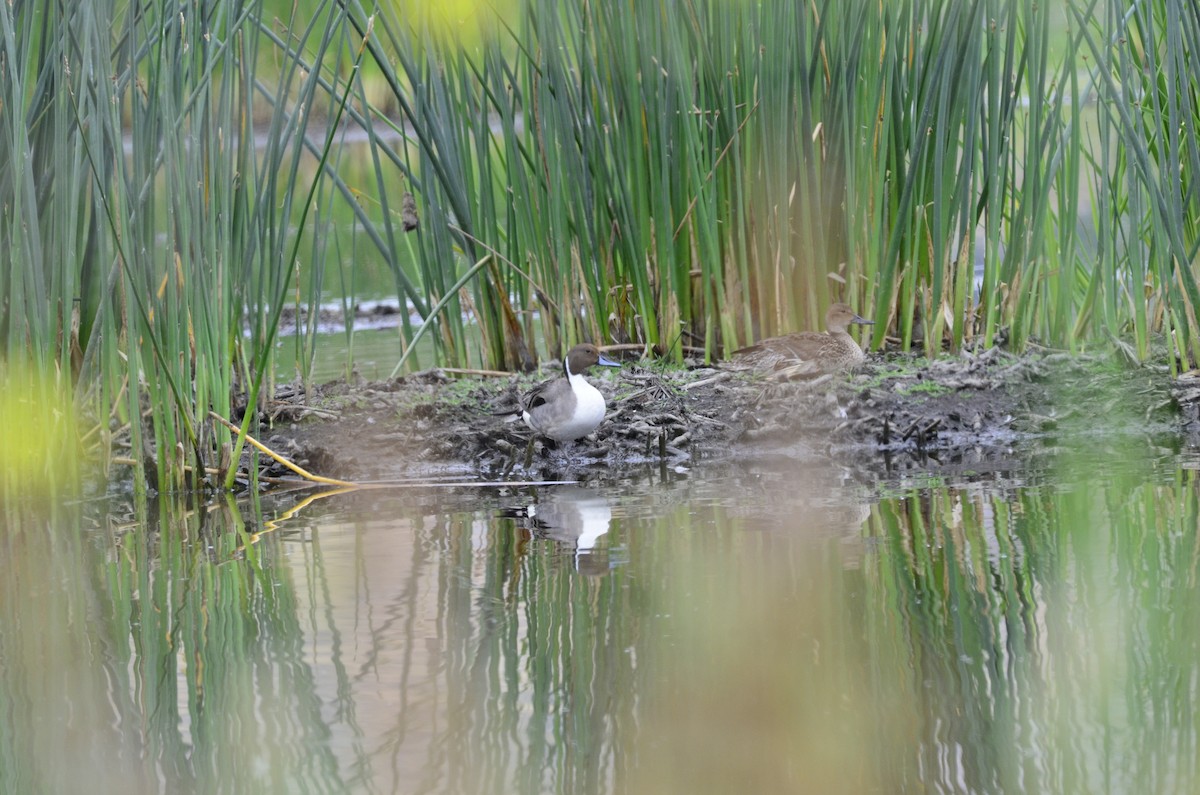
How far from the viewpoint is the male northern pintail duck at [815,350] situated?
4.89 m

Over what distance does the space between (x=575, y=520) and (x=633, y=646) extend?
1.19 meters

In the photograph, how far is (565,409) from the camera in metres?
4.49

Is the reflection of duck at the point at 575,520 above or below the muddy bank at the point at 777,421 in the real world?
below

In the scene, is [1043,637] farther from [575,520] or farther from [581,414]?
[581,414]

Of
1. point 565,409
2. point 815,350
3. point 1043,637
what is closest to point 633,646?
point 1043,637

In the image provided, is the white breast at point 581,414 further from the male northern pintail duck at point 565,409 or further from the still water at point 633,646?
the still water at point 633,646

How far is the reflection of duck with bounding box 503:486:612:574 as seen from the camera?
3.27 m

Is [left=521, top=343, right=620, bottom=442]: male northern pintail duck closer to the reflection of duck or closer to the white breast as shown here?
the white breast

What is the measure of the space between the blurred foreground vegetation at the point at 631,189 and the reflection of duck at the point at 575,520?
0.97m

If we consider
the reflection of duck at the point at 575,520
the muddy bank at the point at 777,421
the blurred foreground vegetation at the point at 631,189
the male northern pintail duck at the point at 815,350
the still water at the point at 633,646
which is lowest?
the still water at the point at 633,646

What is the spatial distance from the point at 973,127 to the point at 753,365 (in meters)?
1.15

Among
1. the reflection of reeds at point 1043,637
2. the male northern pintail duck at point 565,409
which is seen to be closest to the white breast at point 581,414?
the male northern pintail duck at point 565,409

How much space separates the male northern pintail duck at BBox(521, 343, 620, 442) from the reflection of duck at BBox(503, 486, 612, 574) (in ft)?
0.92

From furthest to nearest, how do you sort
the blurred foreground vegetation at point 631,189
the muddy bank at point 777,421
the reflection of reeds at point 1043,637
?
the muddy bank at point 777,421 → the blurred foreground vegetation at point 631,189 → the reflection of reeds at point 1043,637
